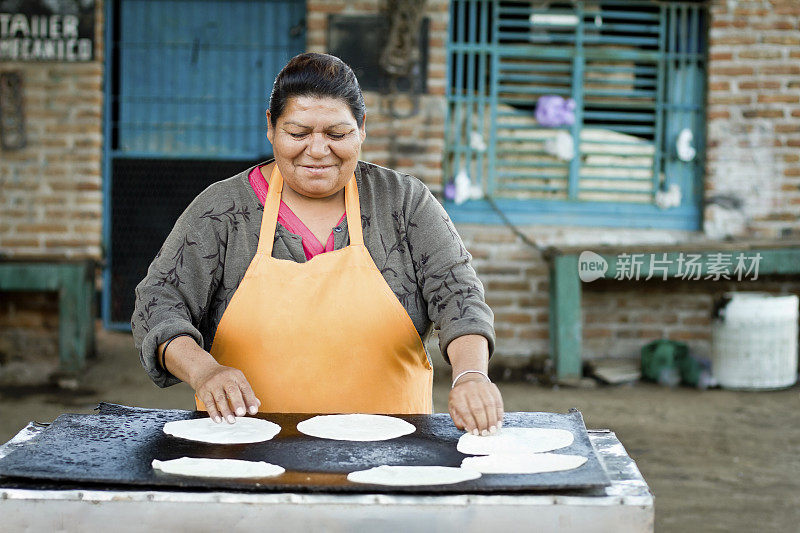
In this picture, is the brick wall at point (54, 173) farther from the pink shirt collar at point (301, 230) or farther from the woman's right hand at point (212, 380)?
the woman's right hand at point (212, 380)

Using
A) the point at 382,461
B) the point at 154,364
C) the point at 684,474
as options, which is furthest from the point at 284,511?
the point at 684,474

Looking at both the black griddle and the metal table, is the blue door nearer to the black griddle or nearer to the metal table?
the black griddle

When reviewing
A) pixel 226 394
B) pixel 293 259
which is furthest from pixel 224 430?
pixel 293 259

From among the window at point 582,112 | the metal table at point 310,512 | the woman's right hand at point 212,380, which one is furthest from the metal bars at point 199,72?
the metal table at point 310,512

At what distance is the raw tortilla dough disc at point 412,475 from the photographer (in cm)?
152

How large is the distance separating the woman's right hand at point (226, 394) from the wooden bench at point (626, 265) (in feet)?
13.1

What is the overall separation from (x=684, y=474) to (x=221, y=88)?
3.81m

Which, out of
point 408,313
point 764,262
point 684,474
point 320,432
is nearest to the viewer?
point 320,432

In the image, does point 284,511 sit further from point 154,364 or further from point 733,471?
point 733,471

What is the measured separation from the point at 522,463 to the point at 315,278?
698mm

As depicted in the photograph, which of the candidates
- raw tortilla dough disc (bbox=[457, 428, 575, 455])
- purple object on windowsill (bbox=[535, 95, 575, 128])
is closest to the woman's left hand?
raw tortilla dough disc (bbox=[457, 428, 575, 455])

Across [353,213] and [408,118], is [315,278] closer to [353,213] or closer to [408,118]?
[353,213]

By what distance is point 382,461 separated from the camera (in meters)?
1.67

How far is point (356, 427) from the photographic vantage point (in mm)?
1930
